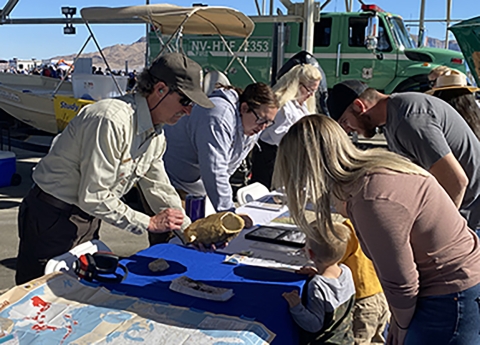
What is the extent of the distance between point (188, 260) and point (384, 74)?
8367 mm

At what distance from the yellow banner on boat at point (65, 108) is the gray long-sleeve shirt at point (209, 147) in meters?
4.38

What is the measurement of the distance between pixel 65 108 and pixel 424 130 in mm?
6212

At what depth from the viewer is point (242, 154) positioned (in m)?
3.38

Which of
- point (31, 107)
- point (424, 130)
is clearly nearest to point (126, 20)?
point (31, 107)

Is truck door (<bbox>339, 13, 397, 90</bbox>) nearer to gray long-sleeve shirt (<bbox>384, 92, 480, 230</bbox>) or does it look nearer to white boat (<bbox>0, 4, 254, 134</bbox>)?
white boat (<bbox>0, 4, 254, 134</bbox>)

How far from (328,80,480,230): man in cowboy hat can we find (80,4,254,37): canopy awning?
4.23 m

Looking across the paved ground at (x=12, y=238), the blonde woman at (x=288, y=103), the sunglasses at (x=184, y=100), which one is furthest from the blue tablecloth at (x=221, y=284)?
the blonde woman at (x=288, y=103)

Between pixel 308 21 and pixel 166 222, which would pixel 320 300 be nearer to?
pixel 166 222

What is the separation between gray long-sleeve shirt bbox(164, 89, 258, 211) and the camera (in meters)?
2.96

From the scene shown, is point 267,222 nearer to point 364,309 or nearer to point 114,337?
point 364,309

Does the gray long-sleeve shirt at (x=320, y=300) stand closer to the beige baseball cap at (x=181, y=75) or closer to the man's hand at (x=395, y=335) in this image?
the man's hand at (x=395, y=335)

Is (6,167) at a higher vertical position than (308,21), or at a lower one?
lower

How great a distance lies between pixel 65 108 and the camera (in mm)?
7457

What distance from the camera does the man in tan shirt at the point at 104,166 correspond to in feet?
7.11
